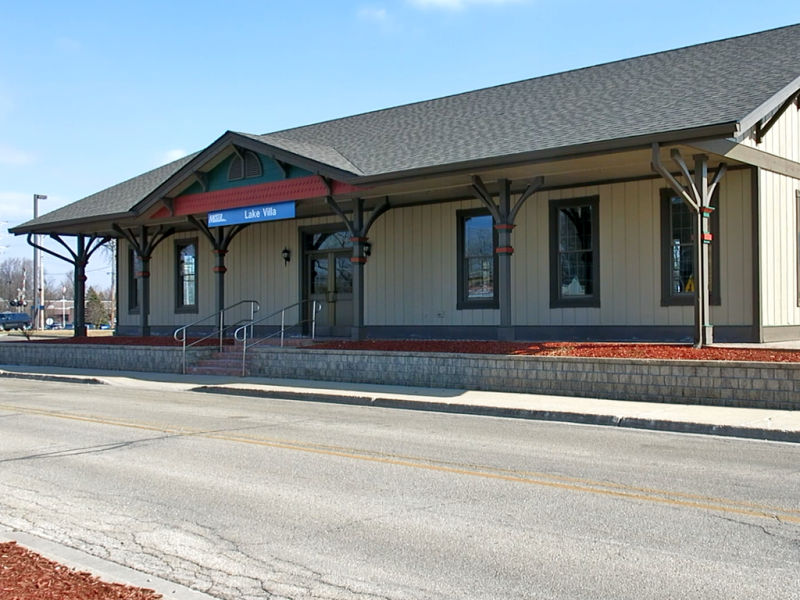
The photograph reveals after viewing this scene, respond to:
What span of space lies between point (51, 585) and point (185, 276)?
24.2m

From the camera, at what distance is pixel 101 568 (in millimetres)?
5324

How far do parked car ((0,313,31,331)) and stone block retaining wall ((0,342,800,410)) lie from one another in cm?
5320

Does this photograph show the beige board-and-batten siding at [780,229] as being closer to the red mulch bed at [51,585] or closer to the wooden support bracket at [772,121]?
the wooden support bracket at [772,121]

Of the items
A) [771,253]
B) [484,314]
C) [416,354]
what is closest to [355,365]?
[416,354]

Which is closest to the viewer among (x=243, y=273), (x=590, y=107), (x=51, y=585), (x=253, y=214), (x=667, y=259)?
(x=51, y=585)

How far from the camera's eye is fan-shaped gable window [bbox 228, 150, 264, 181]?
21.6m

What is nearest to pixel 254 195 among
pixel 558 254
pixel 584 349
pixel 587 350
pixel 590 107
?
pixel 558 254

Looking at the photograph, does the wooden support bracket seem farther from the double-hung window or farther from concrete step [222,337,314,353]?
the double-hung window

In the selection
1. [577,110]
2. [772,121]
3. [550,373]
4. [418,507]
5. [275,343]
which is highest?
[577,110]

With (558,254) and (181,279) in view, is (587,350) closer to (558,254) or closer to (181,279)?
(558,254)

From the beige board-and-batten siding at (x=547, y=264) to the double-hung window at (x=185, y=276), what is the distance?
25.7 ft

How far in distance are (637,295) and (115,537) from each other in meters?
14.4

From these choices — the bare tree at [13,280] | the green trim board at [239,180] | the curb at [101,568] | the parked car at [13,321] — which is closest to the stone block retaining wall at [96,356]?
the green trim board at [239,180]

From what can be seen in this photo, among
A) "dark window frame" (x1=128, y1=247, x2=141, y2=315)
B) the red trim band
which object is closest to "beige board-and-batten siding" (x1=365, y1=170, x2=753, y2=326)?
the red trim band
